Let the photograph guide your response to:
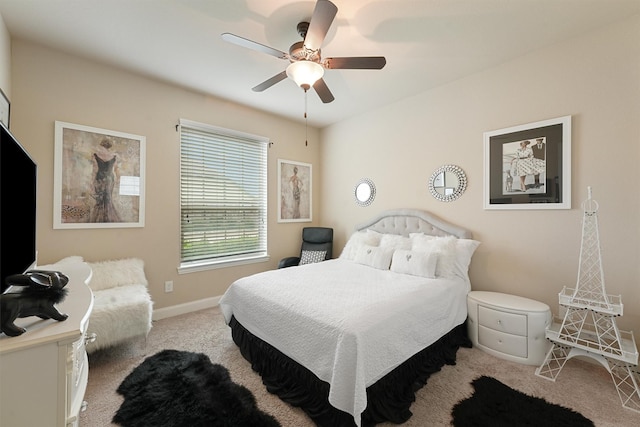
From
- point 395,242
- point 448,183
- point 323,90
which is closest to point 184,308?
point 395,242

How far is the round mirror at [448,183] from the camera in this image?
118 inches

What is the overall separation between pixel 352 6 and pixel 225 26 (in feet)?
3.41

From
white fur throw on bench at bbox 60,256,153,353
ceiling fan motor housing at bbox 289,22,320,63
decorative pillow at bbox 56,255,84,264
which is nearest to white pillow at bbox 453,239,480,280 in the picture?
ceiling fan motor housing at bbox 289,22,320,63

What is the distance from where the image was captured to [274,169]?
13.4 ft

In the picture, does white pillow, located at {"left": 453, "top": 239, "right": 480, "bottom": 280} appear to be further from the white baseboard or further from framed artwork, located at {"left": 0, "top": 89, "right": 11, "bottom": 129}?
framed artwork, located at {"left": 0, "top": 89, "right": 11, "bottom": 129}

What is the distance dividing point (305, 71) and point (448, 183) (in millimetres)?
2154

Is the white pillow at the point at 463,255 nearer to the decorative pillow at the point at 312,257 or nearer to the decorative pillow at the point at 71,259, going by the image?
the decorative pillow at the point at 312,257

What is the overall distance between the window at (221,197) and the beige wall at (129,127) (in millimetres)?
118

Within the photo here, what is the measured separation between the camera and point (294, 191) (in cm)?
434

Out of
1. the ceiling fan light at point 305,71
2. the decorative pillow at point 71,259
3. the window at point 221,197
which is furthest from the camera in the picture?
the window at point 221,197

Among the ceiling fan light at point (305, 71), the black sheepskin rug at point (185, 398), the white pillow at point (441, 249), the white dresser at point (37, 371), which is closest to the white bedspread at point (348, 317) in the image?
the white pillow at point (441, 249)

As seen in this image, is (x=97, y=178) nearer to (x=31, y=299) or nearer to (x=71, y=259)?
(x=71, y=259)

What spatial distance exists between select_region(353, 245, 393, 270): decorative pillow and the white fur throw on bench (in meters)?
2.19

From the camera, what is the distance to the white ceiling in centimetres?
192
